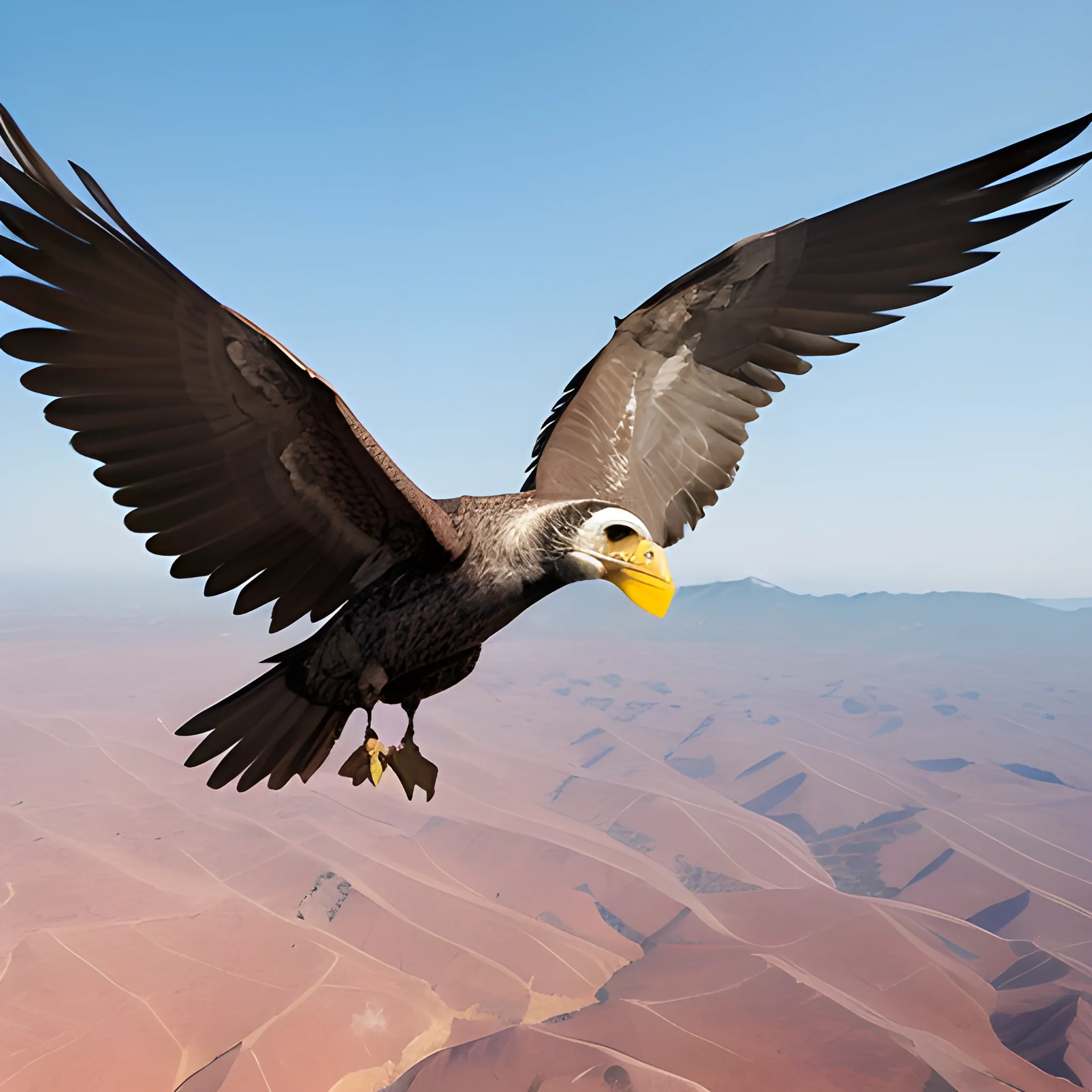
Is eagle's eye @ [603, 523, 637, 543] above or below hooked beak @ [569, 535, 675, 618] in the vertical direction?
above

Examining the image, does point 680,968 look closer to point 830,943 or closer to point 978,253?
point 830,943

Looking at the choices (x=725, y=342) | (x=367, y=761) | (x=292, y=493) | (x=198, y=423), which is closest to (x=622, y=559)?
(x=292, y=493)

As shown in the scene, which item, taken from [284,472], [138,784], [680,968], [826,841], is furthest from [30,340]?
[826,841]

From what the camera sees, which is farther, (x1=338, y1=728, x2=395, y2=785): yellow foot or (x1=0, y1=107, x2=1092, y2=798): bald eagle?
(x1=338, y1=728, x2=395, y2=785): yellow foot

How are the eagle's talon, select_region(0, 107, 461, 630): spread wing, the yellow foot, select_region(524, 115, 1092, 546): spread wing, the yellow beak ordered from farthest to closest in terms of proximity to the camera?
select_region(524, 115, 1092, 546): spread wing
the eagle's talon
the yellow foot
the yellow beak
select_region(0, 107, 461, 630): spread wing

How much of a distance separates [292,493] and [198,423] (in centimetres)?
31

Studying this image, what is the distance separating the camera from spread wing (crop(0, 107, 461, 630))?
75.6 inches

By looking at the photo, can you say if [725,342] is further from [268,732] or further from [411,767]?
[268,732]

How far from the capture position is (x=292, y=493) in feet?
7.59

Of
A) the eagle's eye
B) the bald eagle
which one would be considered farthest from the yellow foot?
the eagle's eye

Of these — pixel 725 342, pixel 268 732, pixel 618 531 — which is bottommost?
pixel 268 732

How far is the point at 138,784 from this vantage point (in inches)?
3012

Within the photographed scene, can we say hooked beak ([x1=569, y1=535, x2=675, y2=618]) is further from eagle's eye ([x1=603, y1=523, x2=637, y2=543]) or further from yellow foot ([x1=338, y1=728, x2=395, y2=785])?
yellow foot ([x1=338, y1=728, x2=395, y2=785])

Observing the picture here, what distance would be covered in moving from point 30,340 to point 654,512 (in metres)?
2.30
